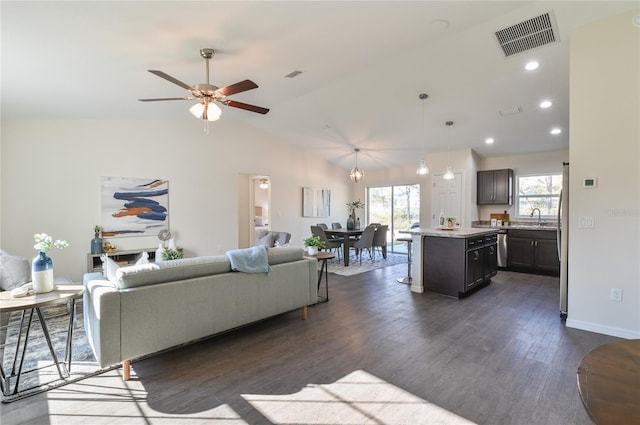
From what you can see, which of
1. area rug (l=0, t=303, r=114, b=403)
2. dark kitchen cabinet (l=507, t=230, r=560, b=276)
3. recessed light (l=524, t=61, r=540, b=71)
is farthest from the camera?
dark kitchen cabinet (l=507, t=230, r=560, b=276)

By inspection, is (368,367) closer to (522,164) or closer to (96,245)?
(96,245)

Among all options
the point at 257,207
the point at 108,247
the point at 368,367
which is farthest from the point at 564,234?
the point at 257,207

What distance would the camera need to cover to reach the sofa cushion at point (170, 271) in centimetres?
241

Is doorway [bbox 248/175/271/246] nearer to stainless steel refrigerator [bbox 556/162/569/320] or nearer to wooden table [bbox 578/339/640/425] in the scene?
stainless steel refrigerator [bbox 556/162/569/320]

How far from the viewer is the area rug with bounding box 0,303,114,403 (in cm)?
228

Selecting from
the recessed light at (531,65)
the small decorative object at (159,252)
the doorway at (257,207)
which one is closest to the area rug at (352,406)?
the recessed light at (531,65)

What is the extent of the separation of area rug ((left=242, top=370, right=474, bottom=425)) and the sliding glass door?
6.47 meters

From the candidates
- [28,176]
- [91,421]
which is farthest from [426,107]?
[28,176]

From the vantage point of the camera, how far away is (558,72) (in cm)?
391

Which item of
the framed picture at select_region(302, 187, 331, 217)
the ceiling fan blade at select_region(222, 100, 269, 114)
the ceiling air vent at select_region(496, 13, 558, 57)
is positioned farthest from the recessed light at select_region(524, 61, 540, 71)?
the framed picture at select_region(302, 187, 331, 217)

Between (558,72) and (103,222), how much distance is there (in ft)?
23.7

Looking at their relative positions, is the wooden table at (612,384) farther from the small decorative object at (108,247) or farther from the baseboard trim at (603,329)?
the small decorative object at (108,247)

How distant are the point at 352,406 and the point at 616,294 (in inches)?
119

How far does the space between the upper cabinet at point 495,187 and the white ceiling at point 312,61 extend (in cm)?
82
